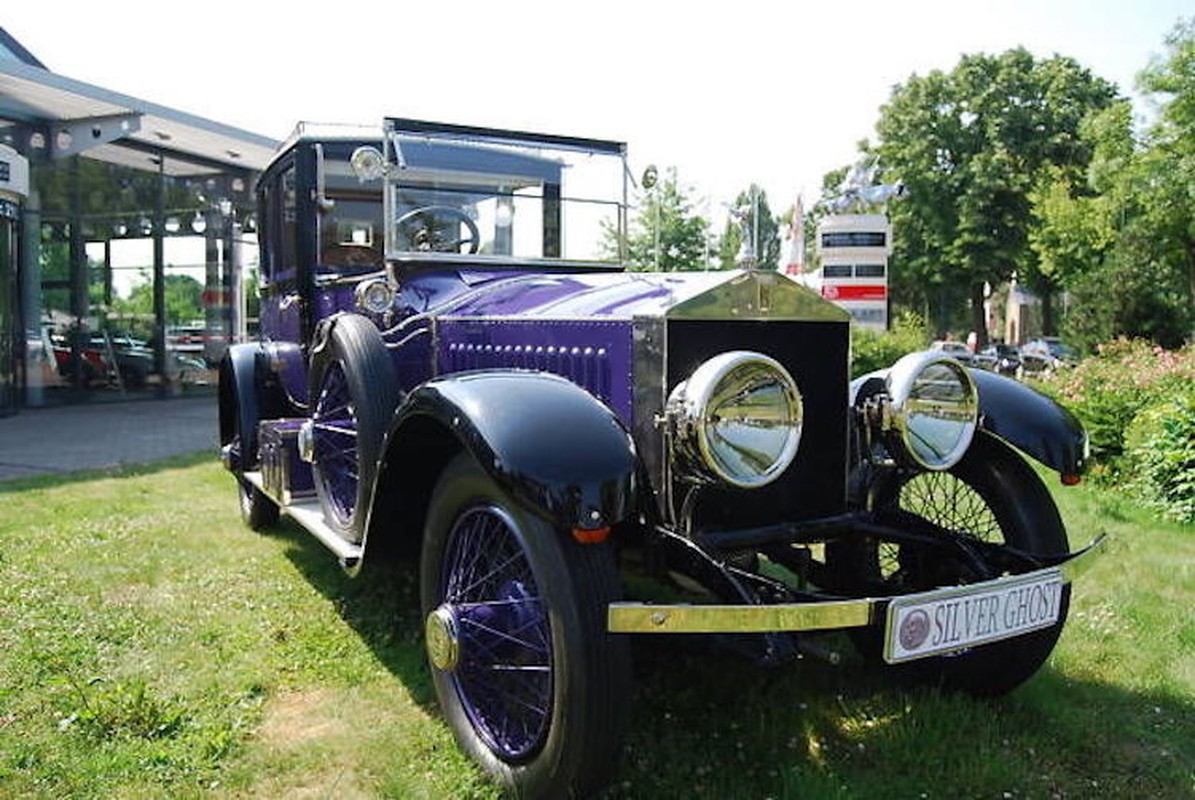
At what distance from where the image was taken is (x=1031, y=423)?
3535mm

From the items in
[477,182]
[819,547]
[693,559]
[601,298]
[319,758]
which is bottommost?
[319,758]

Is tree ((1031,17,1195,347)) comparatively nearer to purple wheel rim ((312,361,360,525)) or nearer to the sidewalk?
the sidewalk

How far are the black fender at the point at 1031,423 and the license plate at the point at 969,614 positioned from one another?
0.59 metres

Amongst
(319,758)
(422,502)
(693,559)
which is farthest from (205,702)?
(693,559)

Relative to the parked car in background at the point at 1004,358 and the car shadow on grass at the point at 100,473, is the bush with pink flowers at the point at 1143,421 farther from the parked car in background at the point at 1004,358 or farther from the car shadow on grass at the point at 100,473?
the parked car in background at the point at 1004,358

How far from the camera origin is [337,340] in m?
4.16

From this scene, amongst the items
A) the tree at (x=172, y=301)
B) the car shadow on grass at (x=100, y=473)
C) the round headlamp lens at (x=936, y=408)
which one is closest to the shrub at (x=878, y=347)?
the car shadow on grass at (x=100, y=473)

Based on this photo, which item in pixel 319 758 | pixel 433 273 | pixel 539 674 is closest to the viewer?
pixel 539 674

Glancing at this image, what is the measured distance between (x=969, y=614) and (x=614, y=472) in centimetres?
110

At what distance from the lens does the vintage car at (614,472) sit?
256 centimetres

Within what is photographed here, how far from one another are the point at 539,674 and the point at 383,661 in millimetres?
1275

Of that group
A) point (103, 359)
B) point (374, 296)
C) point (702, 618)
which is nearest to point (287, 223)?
point (374, 296)

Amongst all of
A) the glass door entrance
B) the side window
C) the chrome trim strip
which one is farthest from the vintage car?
the glass door entrance

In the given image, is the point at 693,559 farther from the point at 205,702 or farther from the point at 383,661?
the point at 205,702
